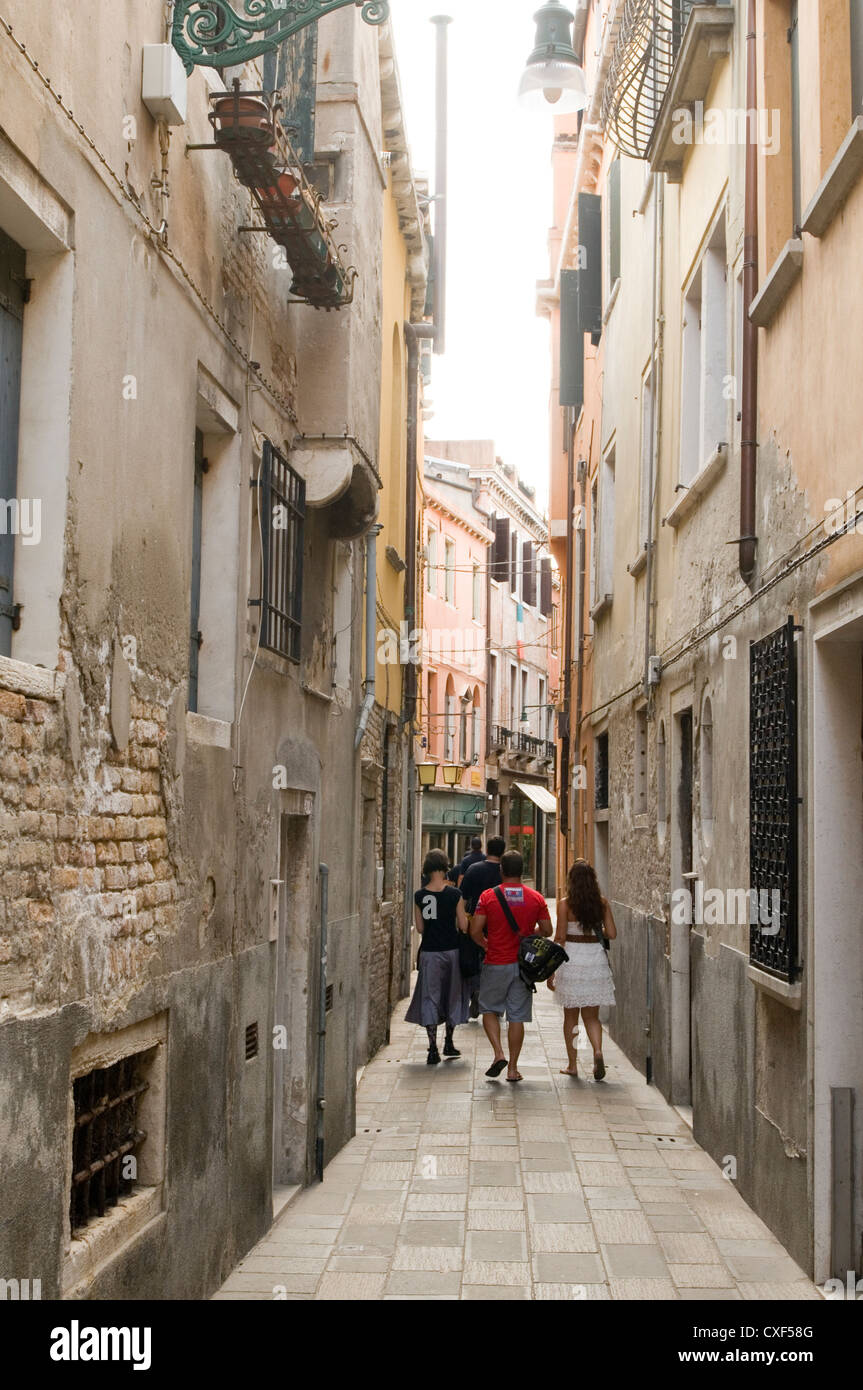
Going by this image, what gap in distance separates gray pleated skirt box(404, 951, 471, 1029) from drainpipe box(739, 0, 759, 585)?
6.05m

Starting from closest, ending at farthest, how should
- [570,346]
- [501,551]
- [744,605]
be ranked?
[744,605] → [570,346] → [501,551]

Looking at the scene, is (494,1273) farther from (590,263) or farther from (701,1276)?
(590,263)

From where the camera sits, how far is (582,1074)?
1320 centimetres

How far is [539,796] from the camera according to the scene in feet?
164

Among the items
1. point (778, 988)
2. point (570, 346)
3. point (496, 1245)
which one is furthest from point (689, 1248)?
point (570, 346)

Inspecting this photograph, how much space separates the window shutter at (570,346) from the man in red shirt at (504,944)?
8.43 meters

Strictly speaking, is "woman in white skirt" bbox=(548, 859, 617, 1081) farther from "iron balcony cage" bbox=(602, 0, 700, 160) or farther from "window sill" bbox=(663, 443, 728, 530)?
"iron balcony cage" bbox=(602, 0, 700, 160)

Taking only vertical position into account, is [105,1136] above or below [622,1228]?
above

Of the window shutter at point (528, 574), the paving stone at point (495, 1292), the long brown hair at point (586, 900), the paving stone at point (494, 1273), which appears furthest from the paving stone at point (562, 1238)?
the window shutter at point (528, 574)

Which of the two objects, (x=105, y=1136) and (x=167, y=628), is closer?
(x=105, y=1136)

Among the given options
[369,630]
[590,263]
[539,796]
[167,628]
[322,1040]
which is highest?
[590,263]

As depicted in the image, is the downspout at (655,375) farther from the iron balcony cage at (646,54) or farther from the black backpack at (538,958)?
the black backpack at (538,958)

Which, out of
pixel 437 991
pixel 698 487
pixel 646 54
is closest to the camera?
pixel 698 487

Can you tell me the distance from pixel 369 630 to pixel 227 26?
23.9 ft
